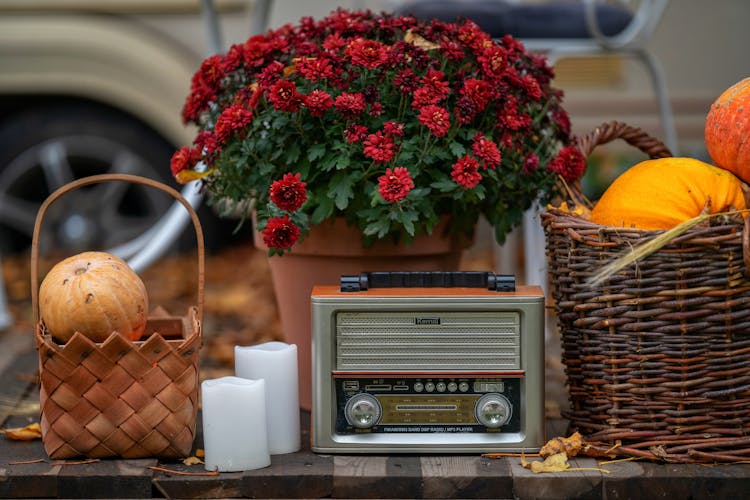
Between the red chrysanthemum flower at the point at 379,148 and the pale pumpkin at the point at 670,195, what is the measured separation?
40 cm

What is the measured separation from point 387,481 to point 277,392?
0.27 metres

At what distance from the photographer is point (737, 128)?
5.58 feet

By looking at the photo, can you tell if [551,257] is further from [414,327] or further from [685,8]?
[685,8]

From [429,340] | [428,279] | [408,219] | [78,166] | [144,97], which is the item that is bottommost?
[429,340]

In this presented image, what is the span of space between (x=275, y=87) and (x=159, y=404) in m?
0.59

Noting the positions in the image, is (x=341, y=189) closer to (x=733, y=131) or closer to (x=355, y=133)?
(x=355, y=133)

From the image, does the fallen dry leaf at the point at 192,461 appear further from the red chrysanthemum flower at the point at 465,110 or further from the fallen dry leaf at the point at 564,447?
the red chrysanthemum flower at the point at 465,110

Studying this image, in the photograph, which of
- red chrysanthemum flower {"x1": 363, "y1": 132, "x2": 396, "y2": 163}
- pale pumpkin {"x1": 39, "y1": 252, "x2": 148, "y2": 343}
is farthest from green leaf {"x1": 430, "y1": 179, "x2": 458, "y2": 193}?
pale pumpkin {"x1": 39, "y1": 252, "x2": 148, "y2": 343}

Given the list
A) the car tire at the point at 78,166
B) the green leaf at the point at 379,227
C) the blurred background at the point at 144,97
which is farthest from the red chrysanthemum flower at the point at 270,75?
the car tire at the point at 78,166

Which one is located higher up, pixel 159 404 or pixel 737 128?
pixel 737 128

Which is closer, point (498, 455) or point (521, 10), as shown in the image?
point (498, 455)

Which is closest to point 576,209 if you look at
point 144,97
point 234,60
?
point 234,60

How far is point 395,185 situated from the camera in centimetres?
170

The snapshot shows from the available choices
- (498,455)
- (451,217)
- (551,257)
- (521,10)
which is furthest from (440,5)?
(498,455)
